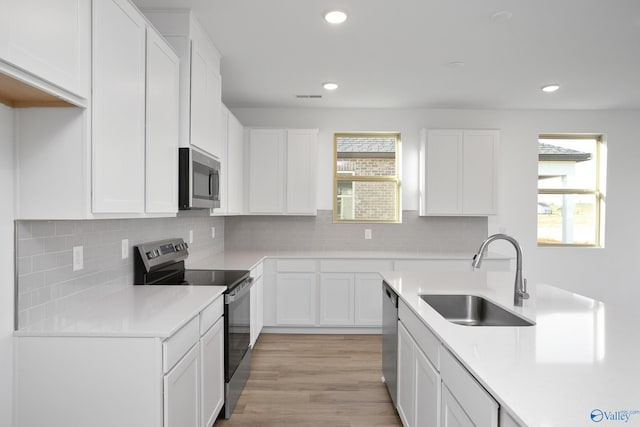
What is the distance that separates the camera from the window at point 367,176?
4.89 metres

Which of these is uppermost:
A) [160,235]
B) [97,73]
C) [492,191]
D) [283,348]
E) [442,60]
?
[442,60]

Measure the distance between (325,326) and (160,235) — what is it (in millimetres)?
2143

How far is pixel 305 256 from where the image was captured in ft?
14.0

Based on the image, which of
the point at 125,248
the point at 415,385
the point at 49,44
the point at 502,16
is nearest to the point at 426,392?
the point at 415,385

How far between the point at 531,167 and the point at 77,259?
4839mm

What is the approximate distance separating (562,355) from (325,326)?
10.5ft

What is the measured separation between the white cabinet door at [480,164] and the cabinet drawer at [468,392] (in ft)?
10.7

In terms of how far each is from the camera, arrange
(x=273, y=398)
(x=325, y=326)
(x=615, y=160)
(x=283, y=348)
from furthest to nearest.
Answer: (x=615, y=160), (x=325, y=326), (x=283, y=348), (x=273, y=398)

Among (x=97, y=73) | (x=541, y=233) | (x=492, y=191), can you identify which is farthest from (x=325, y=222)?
(x=97, y=73)

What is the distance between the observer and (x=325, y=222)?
483cm

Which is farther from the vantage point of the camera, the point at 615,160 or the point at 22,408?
the point at 615,160

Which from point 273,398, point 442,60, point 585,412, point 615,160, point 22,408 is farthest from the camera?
point 615,160

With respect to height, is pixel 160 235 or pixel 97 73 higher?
pixel 97 73

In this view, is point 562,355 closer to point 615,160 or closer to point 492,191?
point 492,191
